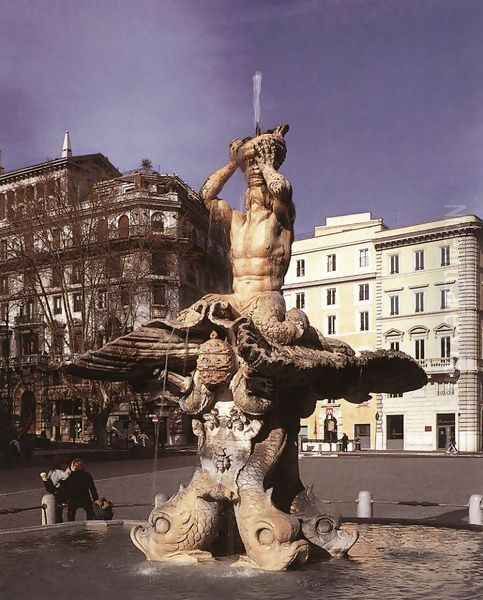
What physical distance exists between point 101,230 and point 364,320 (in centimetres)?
3024

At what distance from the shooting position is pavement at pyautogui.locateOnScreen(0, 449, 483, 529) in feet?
46.6

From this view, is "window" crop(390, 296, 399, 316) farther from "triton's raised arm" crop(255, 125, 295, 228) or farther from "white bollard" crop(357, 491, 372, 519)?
"triton's raised arm" crop(255, 125, 295, 228)

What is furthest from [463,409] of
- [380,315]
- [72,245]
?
[72,245]

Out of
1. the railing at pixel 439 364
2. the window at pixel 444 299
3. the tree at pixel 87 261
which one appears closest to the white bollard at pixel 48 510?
the tree at pixel 87 261

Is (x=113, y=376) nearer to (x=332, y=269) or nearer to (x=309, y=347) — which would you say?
(x=309, y=347)

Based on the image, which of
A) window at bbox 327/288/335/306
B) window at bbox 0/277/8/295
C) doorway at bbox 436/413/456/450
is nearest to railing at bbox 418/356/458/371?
doorway at bbox 436/413/456/450

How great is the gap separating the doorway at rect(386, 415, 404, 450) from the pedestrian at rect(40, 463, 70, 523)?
45.3 meters

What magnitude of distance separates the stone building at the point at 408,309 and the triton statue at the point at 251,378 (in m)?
31.4

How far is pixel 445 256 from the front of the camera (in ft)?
155

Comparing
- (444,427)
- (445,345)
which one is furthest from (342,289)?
(444,427)

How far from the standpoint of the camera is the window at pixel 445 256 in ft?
152

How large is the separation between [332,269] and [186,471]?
37208mm

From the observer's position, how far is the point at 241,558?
6668mm

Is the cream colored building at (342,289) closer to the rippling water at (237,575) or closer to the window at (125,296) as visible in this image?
the window at (125,296)
